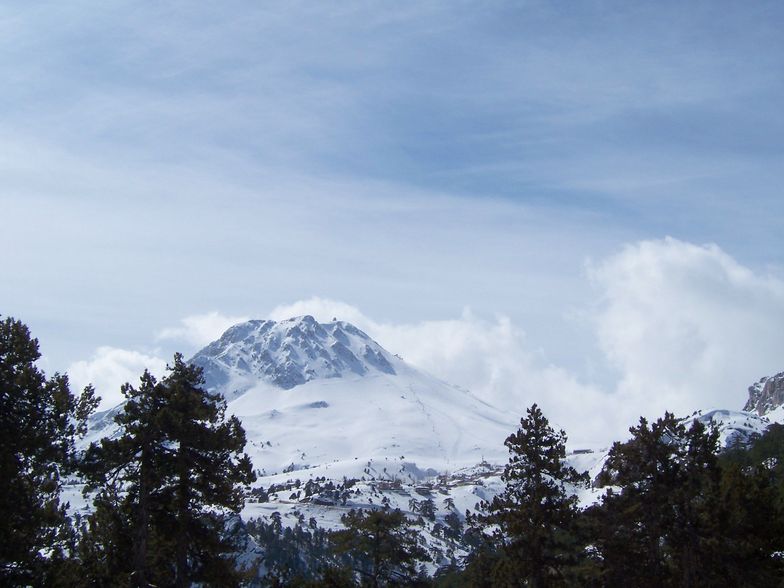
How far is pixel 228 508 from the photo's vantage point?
95.2 ft

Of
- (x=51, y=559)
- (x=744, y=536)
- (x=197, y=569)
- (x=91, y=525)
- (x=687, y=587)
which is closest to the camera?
(x=51, y=559)

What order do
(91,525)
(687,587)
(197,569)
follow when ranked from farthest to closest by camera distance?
(687,587) → (197,569) → (91,525)

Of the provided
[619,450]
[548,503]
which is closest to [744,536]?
[619,450]

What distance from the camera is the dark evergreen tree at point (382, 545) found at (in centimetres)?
3234

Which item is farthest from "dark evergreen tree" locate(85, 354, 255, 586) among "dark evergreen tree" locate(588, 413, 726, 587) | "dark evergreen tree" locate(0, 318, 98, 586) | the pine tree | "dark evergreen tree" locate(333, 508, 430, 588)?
"dark evergreen tree" locate(588, 413, 726, 587)

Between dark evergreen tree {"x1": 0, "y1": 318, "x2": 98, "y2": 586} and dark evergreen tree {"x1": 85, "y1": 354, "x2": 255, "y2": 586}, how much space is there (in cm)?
224

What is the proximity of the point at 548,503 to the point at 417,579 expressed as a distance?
21.0 ft

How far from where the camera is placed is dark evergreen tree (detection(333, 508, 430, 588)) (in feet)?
106

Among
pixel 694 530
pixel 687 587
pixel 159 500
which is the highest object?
pixel 159 500

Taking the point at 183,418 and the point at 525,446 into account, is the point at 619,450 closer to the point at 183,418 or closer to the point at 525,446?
the point at 525,446

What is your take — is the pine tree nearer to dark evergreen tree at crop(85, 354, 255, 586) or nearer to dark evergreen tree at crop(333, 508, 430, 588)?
dark evergreen tree at crop(333, 508, 430, 588)

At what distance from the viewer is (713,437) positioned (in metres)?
33.7

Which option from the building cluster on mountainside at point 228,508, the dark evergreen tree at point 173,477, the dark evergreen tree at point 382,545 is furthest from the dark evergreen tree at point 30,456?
the dark evergreen tree at point 382,545

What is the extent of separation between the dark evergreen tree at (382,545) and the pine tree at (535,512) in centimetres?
377
